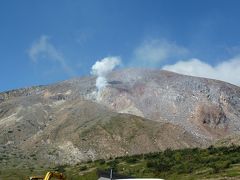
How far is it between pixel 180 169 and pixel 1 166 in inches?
2977

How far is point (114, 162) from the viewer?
541 feet

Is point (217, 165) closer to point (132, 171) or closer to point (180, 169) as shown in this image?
point (180, 169)

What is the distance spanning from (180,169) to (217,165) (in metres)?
10.6

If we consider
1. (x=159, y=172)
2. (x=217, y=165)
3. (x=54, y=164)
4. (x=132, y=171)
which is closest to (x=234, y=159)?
(x=217, y=165)

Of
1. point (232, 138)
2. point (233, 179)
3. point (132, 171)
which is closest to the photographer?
point (233, 179)

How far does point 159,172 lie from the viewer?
12800 centimetres

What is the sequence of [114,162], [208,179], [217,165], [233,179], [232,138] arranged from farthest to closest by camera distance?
[232,138] → [114,162] → [217,165] → [208,179] → [233,179]

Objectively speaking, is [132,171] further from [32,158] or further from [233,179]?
[32,158]

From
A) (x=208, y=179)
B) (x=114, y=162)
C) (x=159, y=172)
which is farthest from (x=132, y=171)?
(x=208, y=179)

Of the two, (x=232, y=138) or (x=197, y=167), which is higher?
(x=232, y=138)

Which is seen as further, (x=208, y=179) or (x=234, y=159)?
(x=234, y=159)

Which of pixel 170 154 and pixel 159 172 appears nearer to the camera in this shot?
pixel 159 172

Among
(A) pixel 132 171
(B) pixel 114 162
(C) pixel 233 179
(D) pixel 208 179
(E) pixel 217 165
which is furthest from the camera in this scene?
(B) pixel 114 162

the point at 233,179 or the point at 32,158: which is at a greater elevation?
the point at 32,158
